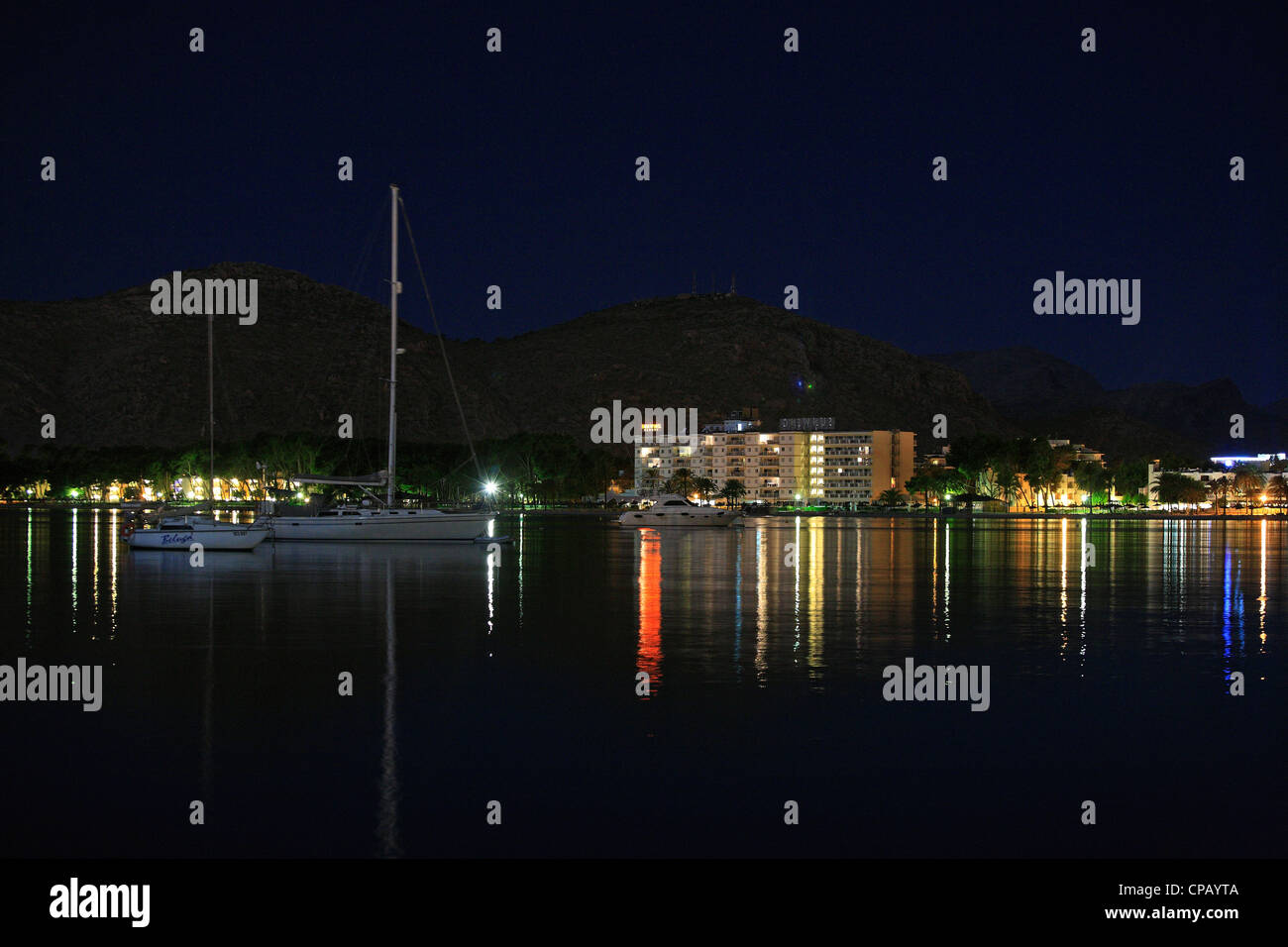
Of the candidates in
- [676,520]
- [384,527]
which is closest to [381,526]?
[384,527]

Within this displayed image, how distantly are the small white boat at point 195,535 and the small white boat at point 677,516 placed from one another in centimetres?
5186

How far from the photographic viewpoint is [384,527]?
66.3 metres

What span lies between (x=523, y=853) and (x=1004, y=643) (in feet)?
49.0

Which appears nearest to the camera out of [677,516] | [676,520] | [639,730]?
[639,730]

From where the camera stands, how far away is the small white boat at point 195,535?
188 feet

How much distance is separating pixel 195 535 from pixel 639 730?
47.8m

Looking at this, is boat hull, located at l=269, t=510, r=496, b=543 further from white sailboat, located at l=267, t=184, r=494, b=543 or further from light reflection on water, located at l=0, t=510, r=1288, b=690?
light reflection on water, located at l=0, t=510, r=1288, b=690

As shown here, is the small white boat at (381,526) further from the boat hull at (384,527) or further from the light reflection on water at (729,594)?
the light reflection on water at (729,594)

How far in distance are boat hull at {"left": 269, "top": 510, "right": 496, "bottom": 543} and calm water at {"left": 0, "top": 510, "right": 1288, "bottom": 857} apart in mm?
33706

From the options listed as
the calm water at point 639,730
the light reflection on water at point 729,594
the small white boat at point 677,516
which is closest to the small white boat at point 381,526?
the light reflection on water at point 729,594

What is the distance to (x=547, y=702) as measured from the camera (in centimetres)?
1686

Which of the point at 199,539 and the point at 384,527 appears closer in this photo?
the point at 199,539

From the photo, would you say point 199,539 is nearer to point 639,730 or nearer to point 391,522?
point 391,522
